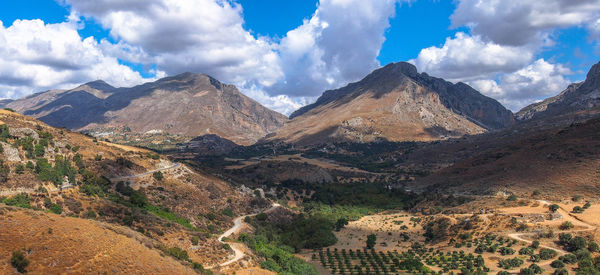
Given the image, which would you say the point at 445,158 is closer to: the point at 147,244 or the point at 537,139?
the point at 537,139

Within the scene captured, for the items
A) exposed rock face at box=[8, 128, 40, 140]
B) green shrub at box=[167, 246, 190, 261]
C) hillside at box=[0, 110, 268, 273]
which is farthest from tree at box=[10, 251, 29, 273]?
exposed rock face at box=[8, 128, 40, 140]

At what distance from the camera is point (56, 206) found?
1650 inches

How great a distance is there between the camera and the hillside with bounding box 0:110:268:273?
42.2 meters

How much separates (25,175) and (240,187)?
164 ft

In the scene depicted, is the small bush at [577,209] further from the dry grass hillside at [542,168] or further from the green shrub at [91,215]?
the green shrub at [91,215]

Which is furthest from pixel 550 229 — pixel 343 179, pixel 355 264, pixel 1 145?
pixel 343 179

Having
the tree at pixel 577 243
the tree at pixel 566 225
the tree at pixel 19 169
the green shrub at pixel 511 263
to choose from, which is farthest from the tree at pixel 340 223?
the tree at pixel 19 169

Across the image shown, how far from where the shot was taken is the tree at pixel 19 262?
968 inches

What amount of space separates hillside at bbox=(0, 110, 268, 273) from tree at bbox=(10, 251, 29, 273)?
9.98ft

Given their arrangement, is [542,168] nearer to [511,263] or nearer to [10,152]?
[511,263]

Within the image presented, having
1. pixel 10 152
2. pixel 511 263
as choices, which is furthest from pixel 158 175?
pixel 511 263

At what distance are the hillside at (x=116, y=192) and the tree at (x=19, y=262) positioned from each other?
3.04m

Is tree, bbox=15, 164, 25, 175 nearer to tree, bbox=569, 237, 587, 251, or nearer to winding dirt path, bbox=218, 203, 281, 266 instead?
winding dirt path, bbox=218, 203, 281, 266

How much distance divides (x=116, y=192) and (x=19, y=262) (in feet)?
116
